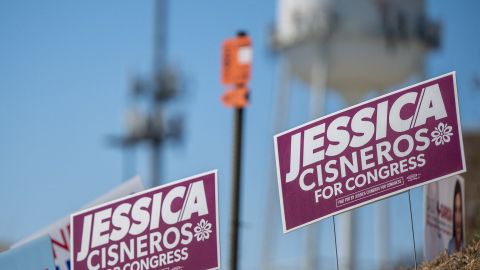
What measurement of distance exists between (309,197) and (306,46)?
73.4ft

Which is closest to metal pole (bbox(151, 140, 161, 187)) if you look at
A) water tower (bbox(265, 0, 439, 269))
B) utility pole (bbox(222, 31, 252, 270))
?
water tower (bbox(265, 0, 439, 269))

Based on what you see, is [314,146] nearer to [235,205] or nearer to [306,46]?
[235,205]

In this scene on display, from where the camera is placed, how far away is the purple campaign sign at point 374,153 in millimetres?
10102

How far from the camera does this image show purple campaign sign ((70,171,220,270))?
35.3 ft

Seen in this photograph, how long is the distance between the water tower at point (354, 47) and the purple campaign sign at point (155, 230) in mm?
19750

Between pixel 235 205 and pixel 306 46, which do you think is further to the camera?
pixel 306 46

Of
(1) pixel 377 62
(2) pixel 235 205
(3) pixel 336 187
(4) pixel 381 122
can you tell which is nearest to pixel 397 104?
(4) pixel 381 122

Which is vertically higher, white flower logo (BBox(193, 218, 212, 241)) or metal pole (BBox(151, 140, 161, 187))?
metal pole (BBox(151, 140, 161, 187))

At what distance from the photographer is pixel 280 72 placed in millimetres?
33688

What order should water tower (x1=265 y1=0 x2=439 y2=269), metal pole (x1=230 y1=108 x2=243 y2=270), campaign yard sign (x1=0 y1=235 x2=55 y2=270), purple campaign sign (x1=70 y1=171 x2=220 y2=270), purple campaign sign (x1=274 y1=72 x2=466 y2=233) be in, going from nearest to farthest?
purple campaign sign (x1=274 y1=72 x2=466 y2=233)
purple campaign sign (x1=70 y1=171 x2=220 y2=270)
campaign yard sign (x1=0 y1=235 x2=55 y2=270)
metal pole (x1=230 y1=108 x2=243 y2=270)
water tower (x1=265 y1=0 x2=439 y2=269)

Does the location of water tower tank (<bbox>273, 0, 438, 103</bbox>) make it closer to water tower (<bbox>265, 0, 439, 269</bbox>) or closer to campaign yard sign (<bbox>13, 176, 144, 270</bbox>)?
water tower (<bbox>265, 0, 439, 269</bbox>)

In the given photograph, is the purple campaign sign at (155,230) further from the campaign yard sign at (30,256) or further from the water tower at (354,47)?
the water tower at (354,47)

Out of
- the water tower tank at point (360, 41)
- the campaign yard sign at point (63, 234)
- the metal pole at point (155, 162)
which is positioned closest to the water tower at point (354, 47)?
the water tower tank at point (360, 41)

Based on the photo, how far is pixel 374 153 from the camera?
10195 millimetres
